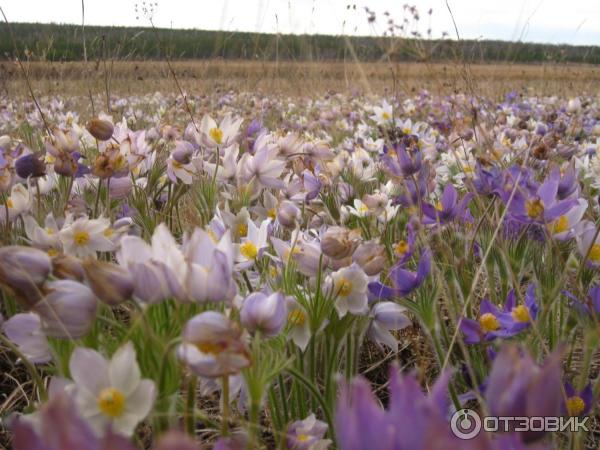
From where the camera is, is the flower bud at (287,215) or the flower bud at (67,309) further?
the flower bud at (287,215)

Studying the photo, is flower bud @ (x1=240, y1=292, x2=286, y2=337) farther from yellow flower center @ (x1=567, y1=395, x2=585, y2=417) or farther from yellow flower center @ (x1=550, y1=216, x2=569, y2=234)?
yellow flower center @ (x1=550, y1=216, x2=569, y2=234)

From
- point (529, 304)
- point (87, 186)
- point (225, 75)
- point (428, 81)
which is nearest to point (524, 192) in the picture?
point (529, 304)

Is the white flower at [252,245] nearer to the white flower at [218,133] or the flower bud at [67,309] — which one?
the flower bud at [67,309]

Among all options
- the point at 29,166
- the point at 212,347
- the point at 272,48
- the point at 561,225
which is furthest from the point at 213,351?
the point at 272,48

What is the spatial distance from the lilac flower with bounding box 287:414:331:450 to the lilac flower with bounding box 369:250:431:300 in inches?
11.4

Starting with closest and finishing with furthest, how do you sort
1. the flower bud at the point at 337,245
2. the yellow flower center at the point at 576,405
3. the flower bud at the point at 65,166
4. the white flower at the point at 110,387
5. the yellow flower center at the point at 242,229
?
1. the white flower at the point at 110,387
2. the yellow flower center at the point at 576,405
3. the flower bud at the point at 337,245
4. the yellow flower center at the point at 242,229
5. the flower bud at the point at 65,166

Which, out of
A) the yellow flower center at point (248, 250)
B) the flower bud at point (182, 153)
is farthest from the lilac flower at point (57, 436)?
the flower bud at point (182, 153)

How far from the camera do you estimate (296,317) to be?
92 cm

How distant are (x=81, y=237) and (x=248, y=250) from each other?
0.35 meters

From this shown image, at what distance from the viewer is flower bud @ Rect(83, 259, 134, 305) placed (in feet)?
2.15

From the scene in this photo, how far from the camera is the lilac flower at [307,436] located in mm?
764

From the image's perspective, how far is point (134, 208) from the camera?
1694 mm

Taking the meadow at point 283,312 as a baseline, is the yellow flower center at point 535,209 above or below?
above

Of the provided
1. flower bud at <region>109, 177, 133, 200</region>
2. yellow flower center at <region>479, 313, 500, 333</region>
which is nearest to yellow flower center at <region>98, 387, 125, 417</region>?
yellow flower center at <region>479, 313, 500, 333</region>
